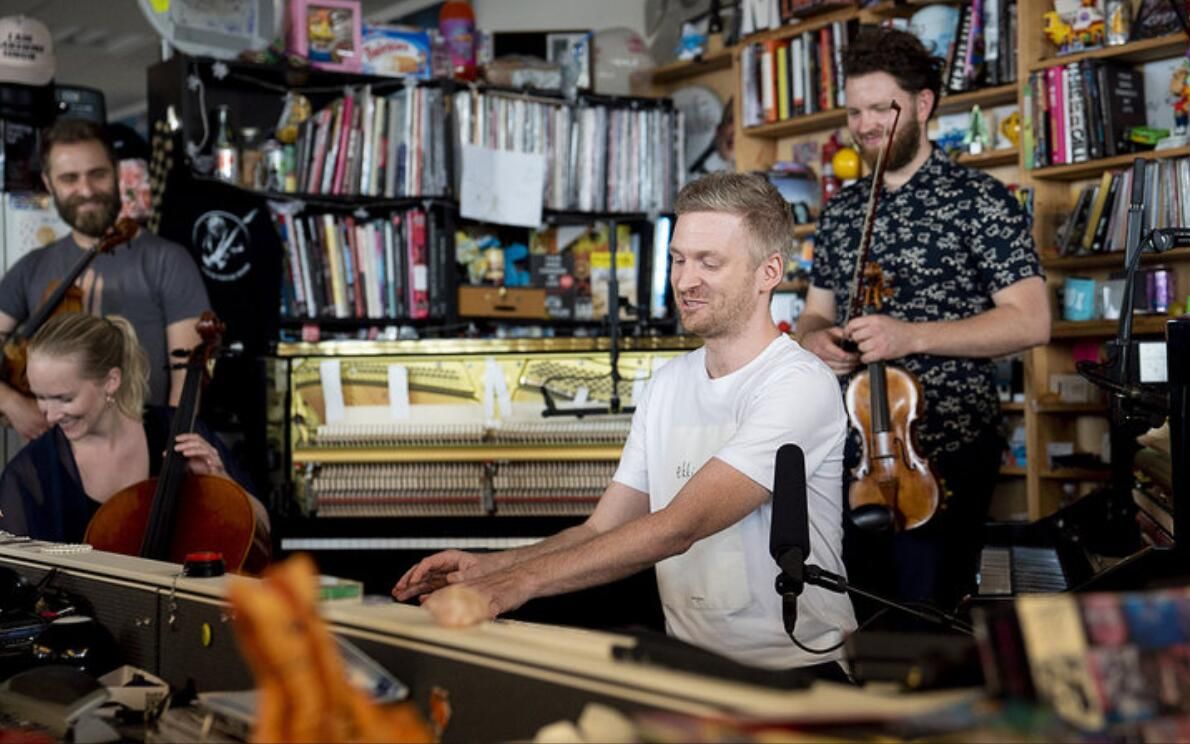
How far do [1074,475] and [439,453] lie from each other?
2.29 metres

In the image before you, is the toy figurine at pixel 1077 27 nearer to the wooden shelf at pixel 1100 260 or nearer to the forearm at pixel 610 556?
the wooden shelf at pixel 1100 260

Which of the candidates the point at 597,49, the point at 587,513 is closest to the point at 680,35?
the point at 597,49

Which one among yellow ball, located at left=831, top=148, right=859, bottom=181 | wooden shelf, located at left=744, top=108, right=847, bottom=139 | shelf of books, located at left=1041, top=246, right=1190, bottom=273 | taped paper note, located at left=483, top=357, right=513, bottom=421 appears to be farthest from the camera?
wooden shelf, located at left=744, top=108, right=847, bottom=139

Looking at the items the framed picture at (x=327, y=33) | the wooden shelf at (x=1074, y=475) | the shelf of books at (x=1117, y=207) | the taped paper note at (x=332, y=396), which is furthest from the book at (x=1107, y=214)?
the framed picture at (x=327, y=33)

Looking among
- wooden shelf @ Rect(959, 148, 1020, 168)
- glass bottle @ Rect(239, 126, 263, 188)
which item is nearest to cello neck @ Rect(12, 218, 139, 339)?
glass bottle @ Rect(239, 126, 263, 188)

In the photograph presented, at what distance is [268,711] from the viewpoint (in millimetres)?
1050

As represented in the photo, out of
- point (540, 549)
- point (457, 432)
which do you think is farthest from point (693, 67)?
point (540, 549)

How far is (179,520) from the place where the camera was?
3041 mm

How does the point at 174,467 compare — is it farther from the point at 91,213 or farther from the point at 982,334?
the point at 982,334

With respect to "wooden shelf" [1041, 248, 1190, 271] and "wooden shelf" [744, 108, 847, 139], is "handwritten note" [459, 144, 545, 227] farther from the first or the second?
"wooden shelf" [1041, 248, 1190, 271]

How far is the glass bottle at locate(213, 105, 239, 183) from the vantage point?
206 inches

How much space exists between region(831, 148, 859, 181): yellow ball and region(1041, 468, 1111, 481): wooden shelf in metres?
1.44

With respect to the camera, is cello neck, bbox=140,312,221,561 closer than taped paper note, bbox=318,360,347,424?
Yes

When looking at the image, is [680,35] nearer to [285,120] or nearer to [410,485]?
[285,120]
